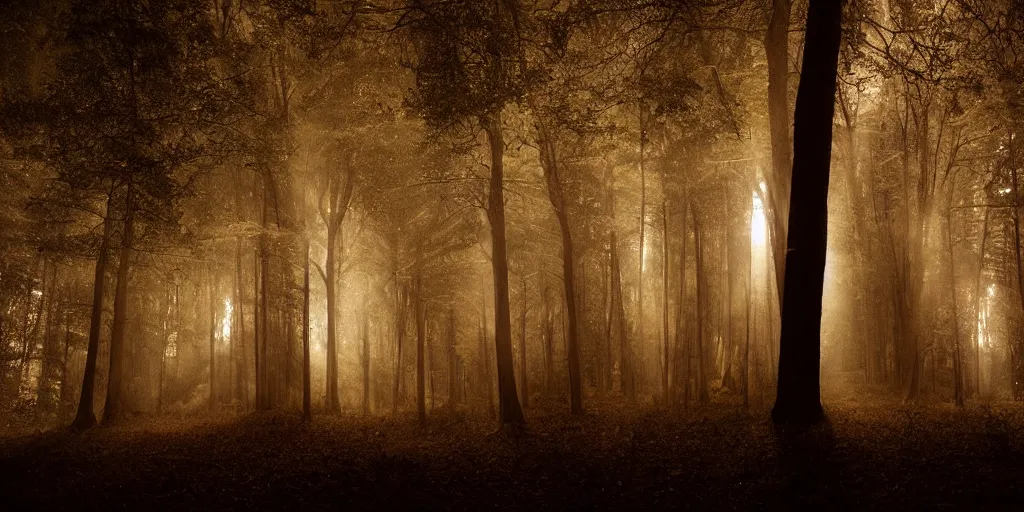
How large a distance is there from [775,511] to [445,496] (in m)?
4.34

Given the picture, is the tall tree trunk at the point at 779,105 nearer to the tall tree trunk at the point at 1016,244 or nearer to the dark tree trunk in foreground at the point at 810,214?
the dark tree trunk in foreground at the point at 810,214

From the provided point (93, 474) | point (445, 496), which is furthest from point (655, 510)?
point (93, 474)

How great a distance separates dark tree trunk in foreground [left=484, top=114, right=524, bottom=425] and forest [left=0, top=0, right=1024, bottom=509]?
6cm

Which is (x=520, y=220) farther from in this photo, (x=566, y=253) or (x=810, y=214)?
(x=810, y=214)

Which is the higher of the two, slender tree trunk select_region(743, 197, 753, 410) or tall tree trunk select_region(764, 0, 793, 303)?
tall tree trunk select_region(764, 0, 793, 303)

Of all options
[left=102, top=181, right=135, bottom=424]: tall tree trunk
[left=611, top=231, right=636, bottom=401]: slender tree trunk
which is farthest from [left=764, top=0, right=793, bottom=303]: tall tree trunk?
[left=102, top=181, right=135, bottom=424]: tall tree trunk

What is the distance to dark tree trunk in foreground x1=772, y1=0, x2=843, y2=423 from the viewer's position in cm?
938

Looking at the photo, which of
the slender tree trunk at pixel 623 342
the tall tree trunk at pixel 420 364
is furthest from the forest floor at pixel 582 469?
the slender tree trunk at pixel 623 342

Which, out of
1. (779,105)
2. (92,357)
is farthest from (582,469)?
(92,357)

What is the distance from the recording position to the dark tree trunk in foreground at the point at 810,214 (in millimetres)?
9375

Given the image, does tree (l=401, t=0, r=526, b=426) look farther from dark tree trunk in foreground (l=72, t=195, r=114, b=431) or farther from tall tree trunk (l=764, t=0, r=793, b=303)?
dark tree trunk in foreground (l=72, t=195, r=114, b=431)

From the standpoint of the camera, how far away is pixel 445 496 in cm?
871

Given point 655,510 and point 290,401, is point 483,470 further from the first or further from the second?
point 290,401

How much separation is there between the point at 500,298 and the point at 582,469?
7246 mm
